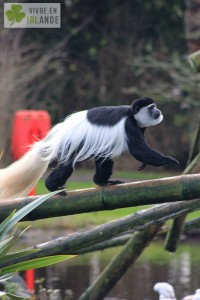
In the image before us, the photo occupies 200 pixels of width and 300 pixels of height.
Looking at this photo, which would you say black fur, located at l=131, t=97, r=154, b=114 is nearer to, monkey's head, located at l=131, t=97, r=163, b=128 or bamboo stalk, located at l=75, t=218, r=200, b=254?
monkey's head, located at l=131, t=97, r=163, b=128

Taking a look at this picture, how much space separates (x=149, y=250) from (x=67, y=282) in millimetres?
2428

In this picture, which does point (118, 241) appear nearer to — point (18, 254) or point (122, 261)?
point (122, 261)

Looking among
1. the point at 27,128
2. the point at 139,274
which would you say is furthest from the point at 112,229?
the point at 27,128

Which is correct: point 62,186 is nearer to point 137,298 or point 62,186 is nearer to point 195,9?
point 137,298

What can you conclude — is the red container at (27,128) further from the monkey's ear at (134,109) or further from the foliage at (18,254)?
the foliage at (18,254)

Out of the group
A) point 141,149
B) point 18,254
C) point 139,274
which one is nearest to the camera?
point 18,254

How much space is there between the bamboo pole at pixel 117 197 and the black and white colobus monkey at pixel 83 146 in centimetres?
20

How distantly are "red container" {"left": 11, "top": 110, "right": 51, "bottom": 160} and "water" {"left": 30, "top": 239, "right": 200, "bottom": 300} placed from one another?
5.09 feet

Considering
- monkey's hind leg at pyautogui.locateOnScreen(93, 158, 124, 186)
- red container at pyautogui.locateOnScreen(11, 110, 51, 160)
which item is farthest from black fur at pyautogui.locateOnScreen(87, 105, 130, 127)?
red container at pyautogui.locateOnScreen(11, 110, 51, 160)

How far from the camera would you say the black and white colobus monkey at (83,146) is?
401cm

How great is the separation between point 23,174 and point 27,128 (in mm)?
7183

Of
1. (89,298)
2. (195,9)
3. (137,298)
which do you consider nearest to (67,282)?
(137,298)

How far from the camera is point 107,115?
13.6ft

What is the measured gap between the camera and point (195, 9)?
1354cm
